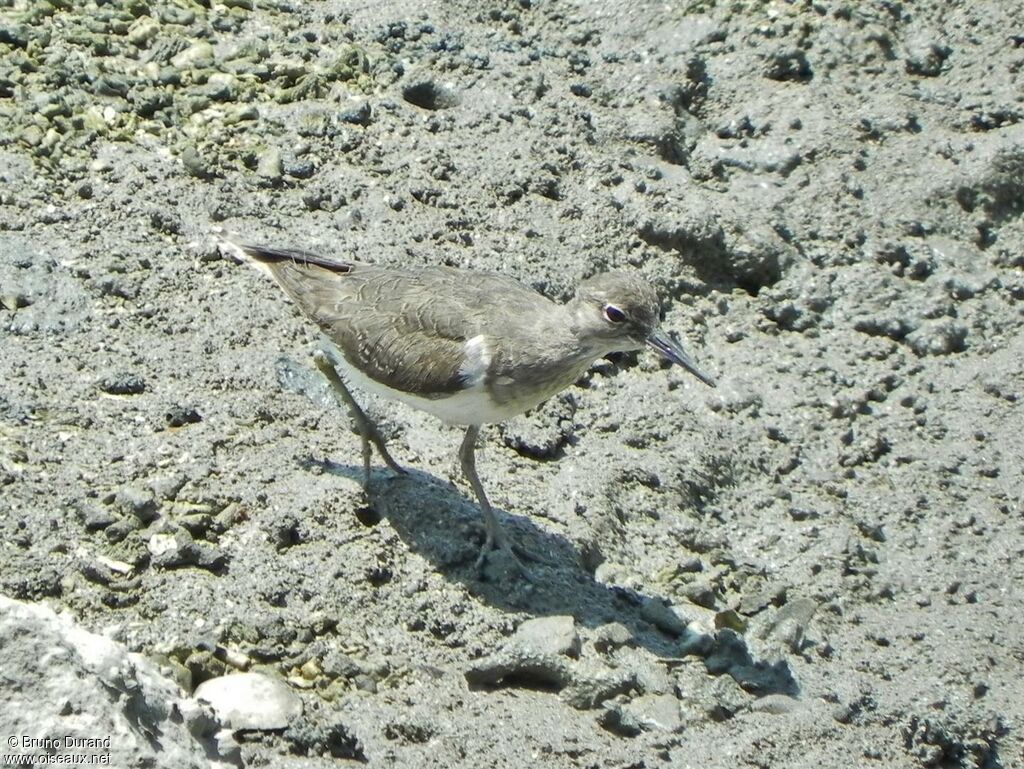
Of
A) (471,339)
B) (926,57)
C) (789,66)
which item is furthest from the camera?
(926,57)

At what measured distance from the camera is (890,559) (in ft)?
23.4

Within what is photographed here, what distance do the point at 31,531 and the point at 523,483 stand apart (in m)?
2.41

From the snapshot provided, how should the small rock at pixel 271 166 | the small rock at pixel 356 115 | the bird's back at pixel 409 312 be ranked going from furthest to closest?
the small rock at pixel 356 115, the small rock at pixel 271 166, the bird's back at pixel 409 312

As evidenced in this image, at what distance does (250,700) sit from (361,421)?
1.89 m

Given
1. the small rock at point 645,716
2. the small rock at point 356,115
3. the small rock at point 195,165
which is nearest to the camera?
the small rock at point 645,716

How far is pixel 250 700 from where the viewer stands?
5.28m

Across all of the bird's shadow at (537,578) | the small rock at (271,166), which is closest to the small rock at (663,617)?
the bird's shadow at (537,578)

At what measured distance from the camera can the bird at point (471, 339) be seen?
652 cm

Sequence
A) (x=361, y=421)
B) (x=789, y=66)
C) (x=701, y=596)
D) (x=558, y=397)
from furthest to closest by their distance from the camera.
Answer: (x=789, y=66), (x=558, y=397), (x=361, y=421), (x=701, y=596)

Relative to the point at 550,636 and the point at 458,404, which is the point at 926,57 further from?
the point at 550,636

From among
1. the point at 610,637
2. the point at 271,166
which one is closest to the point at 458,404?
the point at 610,637

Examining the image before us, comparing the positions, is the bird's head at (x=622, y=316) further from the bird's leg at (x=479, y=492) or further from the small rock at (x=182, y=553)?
the small rock at (x=182, y=553)

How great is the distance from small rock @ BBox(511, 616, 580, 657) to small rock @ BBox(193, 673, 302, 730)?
3.56 feet

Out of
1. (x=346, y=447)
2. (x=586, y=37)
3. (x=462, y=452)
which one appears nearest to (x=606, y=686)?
(x=462, y=452)
